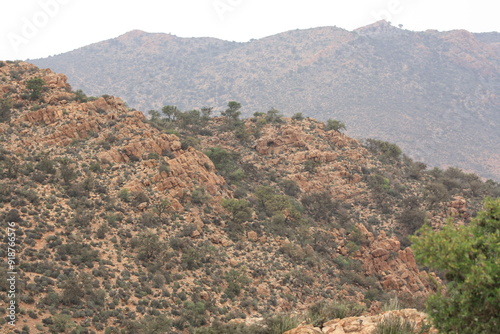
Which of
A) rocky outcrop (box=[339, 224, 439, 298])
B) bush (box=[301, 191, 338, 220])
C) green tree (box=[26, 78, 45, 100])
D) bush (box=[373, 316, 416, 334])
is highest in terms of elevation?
green tree (box=[26, 78, 45, 100])

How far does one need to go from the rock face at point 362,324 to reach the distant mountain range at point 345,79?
339ft

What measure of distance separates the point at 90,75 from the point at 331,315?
6521 inches

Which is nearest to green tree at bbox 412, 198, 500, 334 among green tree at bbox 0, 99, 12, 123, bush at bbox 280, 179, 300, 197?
bush at bbox 280, 179, 300, 197

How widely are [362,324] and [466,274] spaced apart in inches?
195

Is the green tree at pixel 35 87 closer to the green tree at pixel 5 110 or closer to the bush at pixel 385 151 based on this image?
the green tree at pixel 5 110

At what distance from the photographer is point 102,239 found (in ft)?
76.8

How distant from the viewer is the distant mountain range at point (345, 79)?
121562 millimetres

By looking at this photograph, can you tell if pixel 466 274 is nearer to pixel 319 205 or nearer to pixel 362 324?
pixel 362 324

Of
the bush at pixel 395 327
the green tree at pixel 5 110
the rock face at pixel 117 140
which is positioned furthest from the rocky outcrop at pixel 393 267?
the green tree at pixel 5 110

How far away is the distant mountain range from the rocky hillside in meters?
71.5

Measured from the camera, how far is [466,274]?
8.79 meters

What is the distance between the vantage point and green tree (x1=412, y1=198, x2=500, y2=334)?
851 cm

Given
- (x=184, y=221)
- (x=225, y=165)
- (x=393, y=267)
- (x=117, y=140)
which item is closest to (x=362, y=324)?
(x=184, y=221)

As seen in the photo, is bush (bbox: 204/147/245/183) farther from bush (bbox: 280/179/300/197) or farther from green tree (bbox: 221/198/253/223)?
green tree (bbox: 221/198/253/223)
